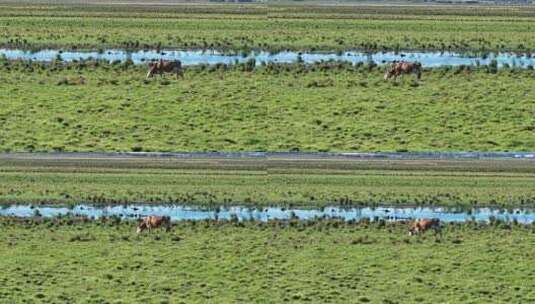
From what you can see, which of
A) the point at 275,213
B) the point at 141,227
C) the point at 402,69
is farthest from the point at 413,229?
the point at 141,227

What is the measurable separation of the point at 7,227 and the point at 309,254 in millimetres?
9991

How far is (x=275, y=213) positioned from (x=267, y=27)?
398 inches

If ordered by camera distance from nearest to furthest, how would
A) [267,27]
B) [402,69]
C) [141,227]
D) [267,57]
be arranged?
[141,227] → [402,69] → [267,57] → [267,27]

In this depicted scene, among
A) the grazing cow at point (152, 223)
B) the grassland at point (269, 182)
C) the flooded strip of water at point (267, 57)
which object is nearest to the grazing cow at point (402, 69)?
the flooded strip of water at point (267, 57)

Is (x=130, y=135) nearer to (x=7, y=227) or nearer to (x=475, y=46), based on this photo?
(x=7, y=227)

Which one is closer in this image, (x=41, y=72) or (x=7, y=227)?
(x=7, y=227)

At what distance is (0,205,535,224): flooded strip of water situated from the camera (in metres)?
55.6

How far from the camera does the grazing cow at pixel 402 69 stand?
60.8 metres

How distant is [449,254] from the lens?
53562mm

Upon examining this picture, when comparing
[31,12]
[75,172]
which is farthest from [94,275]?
[31,12]

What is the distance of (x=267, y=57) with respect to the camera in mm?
61875

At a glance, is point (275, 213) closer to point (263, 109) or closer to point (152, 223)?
point (152, 223)

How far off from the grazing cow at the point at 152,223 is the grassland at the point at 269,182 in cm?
157

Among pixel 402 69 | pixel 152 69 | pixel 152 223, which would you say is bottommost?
pixel 152 223
